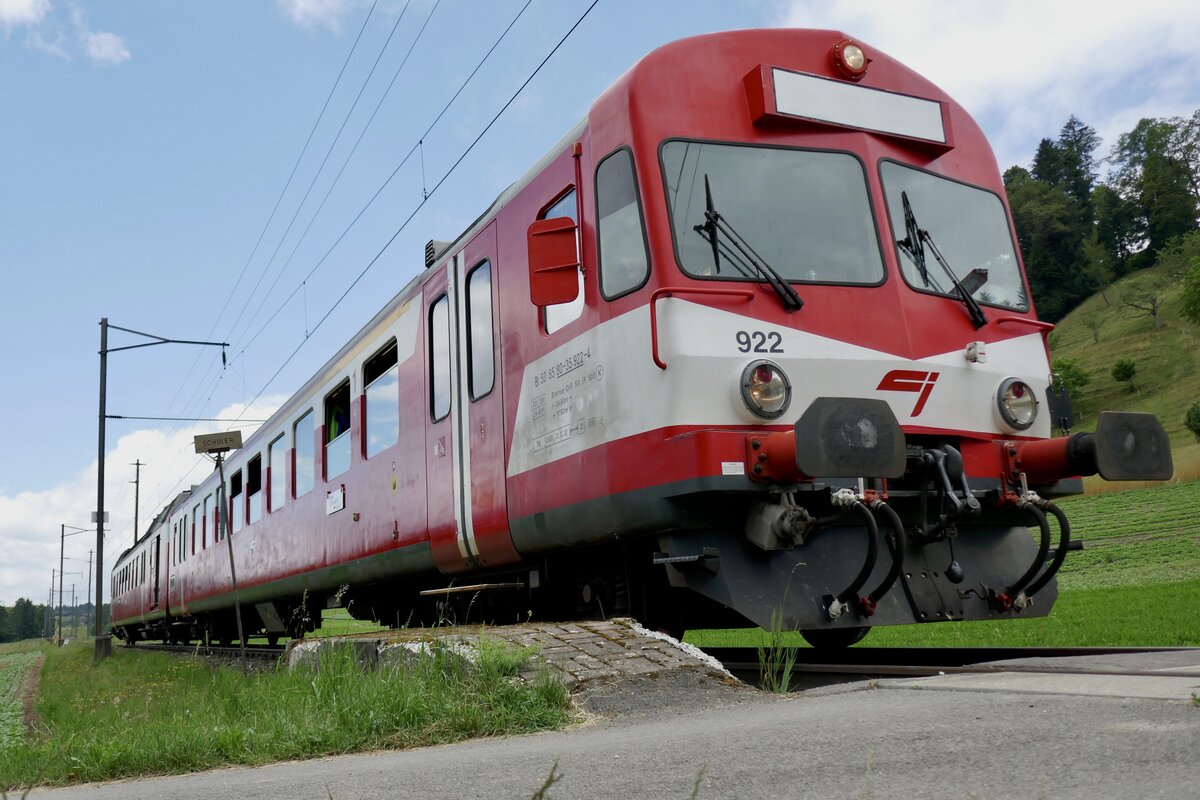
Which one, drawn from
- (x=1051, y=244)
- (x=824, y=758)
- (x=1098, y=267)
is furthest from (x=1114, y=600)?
(x=1098, y=267)

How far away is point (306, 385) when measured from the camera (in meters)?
12.4

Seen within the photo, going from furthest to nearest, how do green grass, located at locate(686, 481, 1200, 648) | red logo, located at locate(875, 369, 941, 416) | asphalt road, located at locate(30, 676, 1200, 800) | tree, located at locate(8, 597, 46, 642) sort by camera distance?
tree, located at locate(8, 597, 46, 642)
green grass, located at locate(686, 481, 1200, 648)
red logo, located at locate(875, 369, 941, 416)
asphalt road, located at locate(30, 676, 1200, 800)

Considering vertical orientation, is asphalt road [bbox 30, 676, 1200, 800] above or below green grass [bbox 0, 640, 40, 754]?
below

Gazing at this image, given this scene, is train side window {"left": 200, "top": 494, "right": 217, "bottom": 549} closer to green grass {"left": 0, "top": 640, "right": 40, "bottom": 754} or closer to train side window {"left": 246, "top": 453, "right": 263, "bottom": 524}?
train side window {"left": 246, "top": 453, "right": 263, "bottom": 524}

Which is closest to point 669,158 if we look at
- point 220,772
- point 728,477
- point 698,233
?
point 698,233

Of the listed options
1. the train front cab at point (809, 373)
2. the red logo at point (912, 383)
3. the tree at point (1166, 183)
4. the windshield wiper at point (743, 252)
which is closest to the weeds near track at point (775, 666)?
the train front cab at point (809, 373)

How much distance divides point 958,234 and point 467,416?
10.9 feet

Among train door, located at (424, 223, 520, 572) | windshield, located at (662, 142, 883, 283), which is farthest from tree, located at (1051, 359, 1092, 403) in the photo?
windshield, located at (662, 142, 883, 283)

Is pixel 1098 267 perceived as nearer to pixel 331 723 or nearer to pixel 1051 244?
pixel 1051 244

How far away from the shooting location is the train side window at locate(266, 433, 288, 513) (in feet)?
43.3

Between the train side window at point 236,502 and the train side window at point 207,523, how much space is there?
1.35 meters

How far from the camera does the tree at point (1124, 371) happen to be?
75062 mm

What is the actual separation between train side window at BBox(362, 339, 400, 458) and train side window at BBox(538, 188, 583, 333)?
2.78m

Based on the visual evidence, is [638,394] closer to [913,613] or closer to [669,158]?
[669,158]
